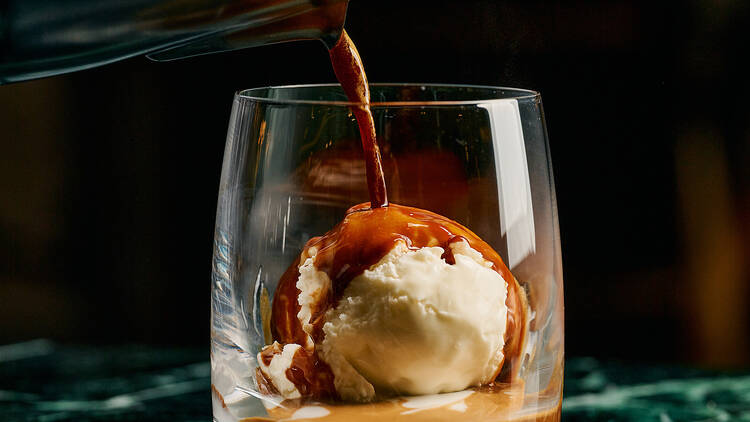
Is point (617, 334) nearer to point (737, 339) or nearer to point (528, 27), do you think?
point (737, 339)

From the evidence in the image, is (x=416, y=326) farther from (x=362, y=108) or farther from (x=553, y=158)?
(x=553, y=158)

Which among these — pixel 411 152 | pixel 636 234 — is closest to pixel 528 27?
pixel 636 234

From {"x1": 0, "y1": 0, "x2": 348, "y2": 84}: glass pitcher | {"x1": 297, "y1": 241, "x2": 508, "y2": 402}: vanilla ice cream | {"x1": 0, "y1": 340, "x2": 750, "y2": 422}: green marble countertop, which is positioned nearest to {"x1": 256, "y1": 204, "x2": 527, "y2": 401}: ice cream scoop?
{"x1": 297, "y1": 241, "x2": 508, "y2": 402}: vanilla ice cream

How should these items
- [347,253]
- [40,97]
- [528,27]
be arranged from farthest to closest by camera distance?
[40,97] → [528,27] → [347,253]

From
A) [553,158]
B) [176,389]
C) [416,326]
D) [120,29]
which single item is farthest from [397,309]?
[553,158]

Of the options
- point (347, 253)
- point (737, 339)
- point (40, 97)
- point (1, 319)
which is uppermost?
point (40, 97)

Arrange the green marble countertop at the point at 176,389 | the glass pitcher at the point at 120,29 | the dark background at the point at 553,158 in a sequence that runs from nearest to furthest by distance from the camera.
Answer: the glass pitcher at the point at 120,29, the green marble countertop at the point at 176,389, the dark background at the point at 553,158

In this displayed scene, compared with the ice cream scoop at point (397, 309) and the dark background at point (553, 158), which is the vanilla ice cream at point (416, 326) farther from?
the dark background at point (553, 158)

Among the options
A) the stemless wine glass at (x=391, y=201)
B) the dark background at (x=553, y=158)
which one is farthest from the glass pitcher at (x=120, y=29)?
the dark background at (x=553, y=158)
